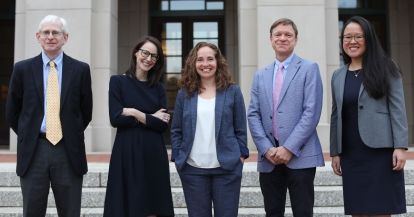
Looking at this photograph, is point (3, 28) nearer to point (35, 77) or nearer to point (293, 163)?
point (35, 77)

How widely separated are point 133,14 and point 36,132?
31.6ft

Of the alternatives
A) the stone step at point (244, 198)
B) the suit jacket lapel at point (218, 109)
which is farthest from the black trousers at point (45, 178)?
the stone step at point (244, 198)

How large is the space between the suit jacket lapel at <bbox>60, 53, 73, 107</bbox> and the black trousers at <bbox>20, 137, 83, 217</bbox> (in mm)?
404

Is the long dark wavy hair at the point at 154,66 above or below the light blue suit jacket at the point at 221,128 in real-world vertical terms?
above

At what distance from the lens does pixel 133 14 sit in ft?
42.5

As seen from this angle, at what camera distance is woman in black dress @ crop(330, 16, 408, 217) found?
3.66 meters

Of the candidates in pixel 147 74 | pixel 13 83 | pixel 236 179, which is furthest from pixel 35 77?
pixel 236 179

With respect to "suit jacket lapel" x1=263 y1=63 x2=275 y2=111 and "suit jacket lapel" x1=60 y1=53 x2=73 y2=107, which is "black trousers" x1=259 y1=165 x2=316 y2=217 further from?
"suit jacket lapel" x1=60 y1=53 x2=73 y2=107

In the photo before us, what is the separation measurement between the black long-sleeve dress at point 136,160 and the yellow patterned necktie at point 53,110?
17.5 inches

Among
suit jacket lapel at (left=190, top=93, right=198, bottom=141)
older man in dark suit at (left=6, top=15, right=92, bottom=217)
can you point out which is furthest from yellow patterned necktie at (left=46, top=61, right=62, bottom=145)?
suit jacket lapel at (left=190, top=93, right=198, bottom=141)

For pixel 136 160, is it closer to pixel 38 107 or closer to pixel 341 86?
pixel 38 107

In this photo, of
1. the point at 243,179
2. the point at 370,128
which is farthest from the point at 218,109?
the point at 243,179

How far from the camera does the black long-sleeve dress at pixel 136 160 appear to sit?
3.94 metres

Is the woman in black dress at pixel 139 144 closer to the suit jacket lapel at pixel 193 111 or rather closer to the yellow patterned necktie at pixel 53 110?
the suit jacket lapel at pixel 193 111
